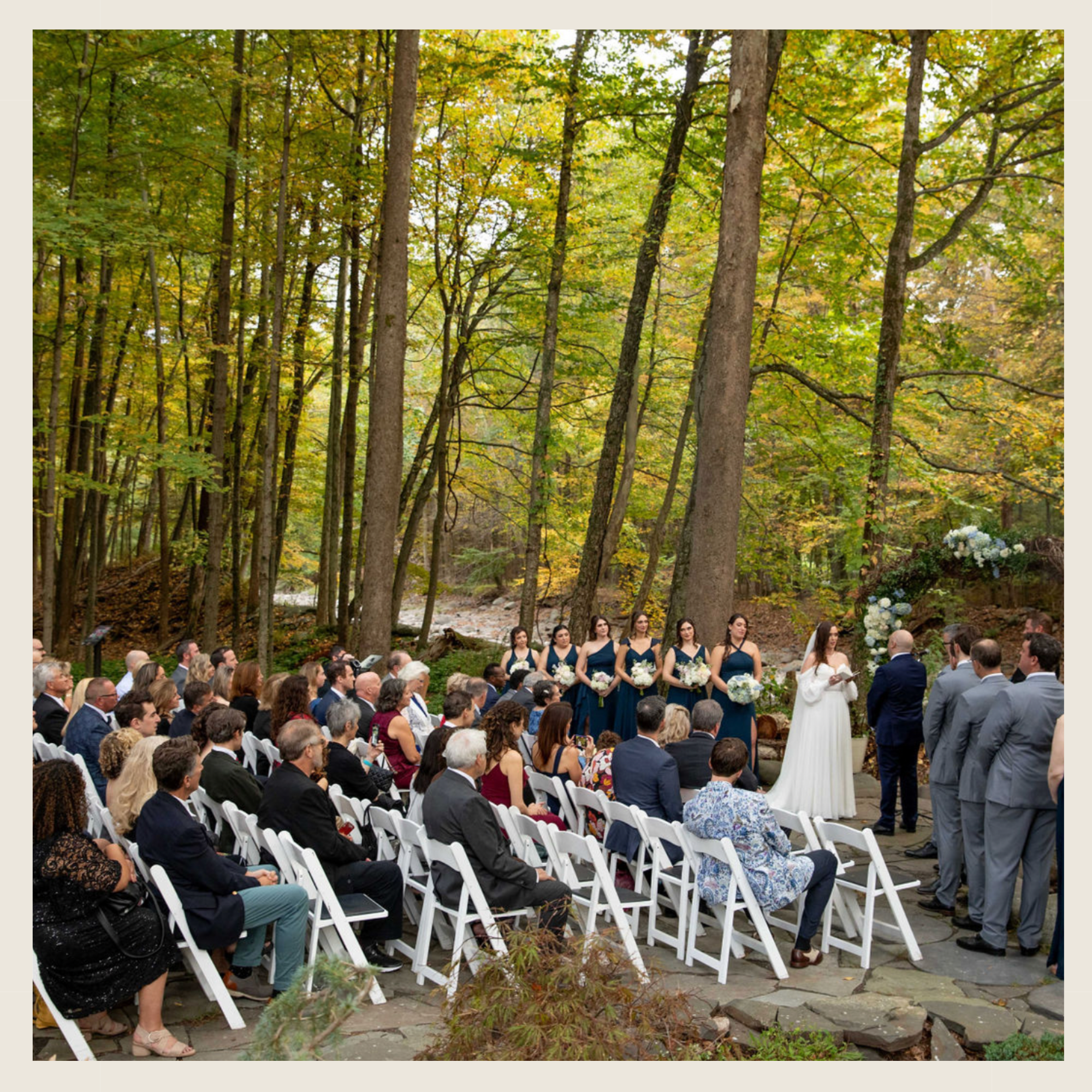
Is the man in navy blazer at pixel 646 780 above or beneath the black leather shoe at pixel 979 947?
above

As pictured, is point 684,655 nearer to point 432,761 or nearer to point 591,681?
point 591,681

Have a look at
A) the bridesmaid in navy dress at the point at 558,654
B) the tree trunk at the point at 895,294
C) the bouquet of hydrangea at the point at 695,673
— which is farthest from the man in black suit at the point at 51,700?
the tree trunk at the point at 895,294

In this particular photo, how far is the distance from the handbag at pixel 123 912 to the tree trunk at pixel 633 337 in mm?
9372

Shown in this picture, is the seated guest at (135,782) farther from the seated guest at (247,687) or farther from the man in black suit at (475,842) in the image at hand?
the seated guest at (247,687)

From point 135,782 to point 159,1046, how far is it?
1.35m

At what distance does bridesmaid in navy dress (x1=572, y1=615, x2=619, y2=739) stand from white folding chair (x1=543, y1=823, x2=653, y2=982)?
372 cm

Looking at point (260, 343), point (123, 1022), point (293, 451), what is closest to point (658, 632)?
point (293, 451)

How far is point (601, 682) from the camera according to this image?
372 inches

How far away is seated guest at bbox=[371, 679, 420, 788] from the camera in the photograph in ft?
21.6

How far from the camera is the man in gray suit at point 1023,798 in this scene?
529 centimetres

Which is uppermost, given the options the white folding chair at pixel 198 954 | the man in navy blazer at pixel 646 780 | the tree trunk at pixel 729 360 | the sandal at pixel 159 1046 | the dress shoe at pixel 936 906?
the tree trunk at pixel 729 360

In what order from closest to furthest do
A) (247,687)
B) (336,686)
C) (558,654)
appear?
(336,686)
(247,687)
(558,654)

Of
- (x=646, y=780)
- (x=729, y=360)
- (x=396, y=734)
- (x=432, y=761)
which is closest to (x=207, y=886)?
(x=432, y=761)

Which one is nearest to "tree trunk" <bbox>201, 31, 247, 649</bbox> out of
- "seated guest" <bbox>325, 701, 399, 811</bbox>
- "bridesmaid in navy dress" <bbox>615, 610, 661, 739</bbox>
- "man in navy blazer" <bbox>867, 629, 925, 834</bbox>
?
"bridesmaid in navy dress" <bbox>615, 610, 661, 739</bbox>
